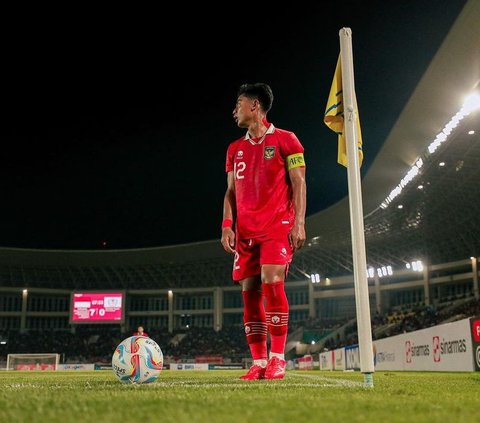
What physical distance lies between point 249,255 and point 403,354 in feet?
39.9

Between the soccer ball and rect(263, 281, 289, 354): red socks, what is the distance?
1.07m

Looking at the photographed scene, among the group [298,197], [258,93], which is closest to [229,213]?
[298,197]

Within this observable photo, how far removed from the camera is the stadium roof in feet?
63.3

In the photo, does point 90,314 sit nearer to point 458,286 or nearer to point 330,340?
point 330,340

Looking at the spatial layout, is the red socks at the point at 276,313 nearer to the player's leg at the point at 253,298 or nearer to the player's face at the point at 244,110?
the player's leg at the point at 253,298

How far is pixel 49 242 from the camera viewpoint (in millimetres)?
60000

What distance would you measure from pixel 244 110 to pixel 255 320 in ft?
5.77

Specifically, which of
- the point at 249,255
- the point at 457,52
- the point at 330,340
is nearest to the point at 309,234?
the point at 330,340

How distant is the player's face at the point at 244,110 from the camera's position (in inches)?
184

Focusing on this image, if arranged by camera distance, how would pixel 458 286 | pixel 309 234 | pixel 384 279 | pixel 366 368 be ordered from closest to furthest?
pixel 366 368 → pixel 309 234 → pixel 458 286 → pixel 384 279

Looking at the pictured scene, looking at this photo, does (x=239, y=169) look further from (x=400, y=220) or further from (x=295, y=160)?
(x=400, y=220)

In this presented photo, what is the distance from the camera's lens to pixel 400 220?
3506 centimetres

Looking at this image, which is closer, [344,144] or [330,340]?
[344,144]

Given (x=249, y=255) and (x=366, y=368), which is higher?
(x=249, y=255)
